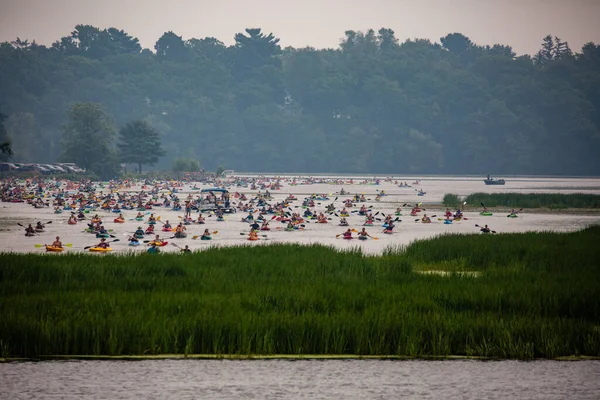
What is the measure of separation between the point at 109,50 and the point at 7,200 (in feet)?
411

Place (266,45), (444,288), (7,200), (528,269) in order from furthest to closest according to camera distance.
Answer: (266,45), (7,200), (528,269), (444,288)

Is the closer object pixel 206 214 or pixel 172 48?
pixel 206 214

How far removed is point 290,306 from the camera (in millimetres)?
19734

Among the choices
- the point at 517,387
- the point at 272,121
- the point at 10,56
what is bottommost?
the point at 517,387

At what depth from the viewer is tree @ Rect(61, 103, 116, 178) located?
11956 cm

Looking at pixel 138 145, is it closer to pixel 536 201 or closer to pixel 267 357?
A: pixel 536 201

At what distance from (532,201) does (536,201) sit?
0.94ft

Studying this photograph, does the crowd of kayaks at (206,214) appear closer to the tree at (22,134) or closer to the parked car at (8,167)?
the parked car at (8,167)

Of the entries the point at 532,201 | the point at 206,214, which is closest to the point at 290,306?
the point at 206,214

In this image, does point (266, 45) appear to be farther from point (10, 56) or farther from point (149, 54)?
point (10, 56)

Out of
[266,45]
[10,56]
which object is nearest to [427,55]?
[266,45]

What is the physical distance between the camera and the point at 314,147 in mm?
173750

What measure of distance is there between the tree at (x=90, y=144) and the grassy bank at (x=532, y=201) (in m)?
59.0

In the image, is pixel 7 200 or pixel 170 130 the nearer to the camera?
pixel 7 200
